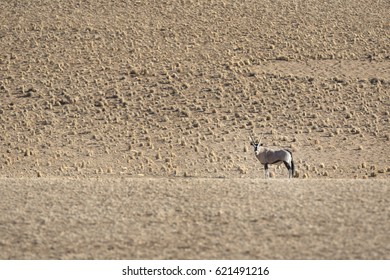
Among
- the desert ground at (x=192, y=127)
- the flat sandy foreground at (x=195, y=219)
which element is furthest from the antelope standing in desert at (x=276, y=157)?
the flat sandy foreground at (x=195, y=219)

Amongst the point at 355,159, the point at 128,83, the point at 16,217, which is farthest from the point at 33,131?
the point at 16,217

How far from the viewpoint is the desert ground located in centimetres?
1630

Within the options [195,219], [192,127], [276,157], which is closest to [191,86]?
[192,127]

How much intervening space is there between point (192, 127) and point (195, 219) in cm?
2063

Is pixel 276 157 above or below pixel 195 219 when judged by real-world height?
above

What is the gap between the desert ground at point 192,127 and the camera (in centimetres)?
1630

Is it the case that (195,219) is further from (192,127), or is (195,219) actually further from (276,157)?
(192,127)

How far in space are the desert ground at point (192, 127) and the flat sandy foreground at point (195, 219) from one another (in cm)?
6

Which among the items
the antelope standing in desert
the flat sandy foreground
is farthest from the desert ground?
the antelope standing in desert

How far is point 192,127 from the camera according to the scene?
37.7m

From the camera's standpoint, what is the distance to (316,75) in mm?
45531
